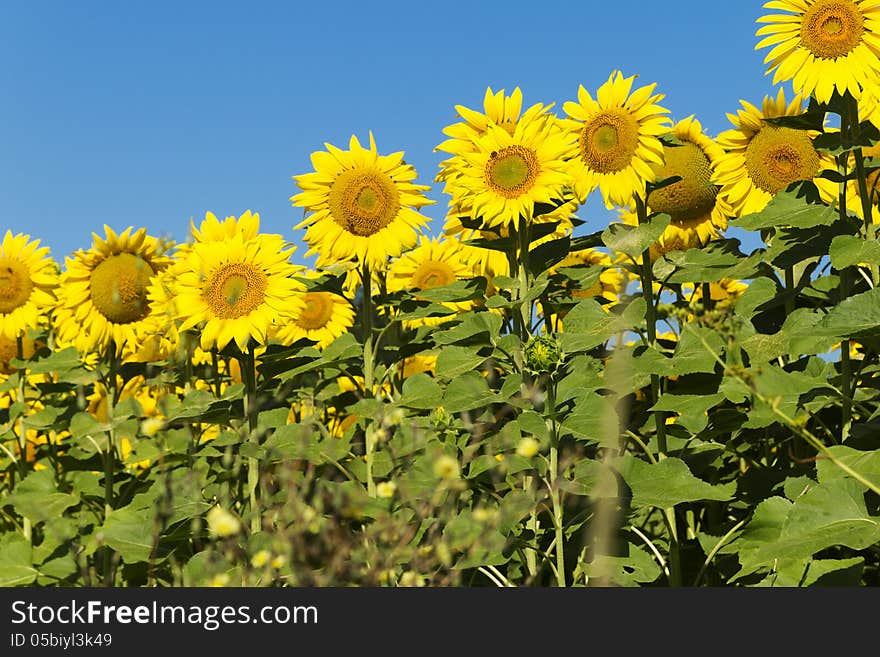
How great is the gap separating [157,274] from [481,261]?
5.44 feet

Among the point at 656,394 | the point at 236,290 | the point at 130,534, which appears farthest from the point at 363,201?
the point at 130,534

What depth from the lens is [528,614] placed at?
8.96 ft

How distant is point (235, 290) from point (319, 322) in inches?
59.1

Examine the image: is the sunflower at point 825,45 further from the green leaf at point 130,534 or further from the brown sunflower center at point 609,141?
the green leaf at point 130,534

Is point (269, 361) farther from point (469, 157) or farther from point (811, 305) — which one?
point (811, 305)

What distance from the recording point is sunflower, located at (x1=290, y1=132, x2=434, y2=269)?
15.0 feet

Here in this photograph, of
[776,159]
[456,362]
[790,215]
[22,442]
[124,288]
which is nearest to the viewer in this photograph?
[790,215]

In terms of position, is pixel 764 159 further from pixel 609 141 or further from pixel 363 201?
pixel 363 201

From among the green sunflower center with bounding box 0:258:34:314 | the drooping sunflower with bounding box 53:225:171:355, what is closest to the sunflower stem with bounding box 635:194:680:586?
the drooping sunflower with bounding box 53:225:171:355

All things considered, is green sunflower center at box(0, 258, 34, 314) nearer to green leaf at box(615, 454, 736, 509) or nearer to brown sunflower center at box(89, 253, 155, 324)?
brown sunflower center at box(89, 253, 155, 324)

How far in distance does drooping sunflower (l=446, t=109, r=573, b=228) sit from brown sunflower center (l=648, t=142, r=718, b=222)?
21.9 inches

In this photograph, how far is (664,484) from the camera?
360 cm

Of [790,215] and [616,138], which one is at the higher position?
[616,138]

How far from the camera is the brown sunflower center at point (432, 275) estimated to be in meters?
5.68
